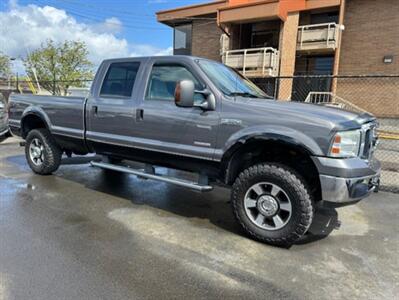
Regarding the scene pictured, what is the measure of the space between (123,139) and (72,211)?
1.18 m

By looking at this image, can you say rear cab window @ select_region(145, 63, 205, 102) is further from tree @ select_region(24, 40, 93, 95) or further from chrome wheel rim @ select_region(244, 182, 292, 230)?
tree @ select_region(24, 40, 93, 95)

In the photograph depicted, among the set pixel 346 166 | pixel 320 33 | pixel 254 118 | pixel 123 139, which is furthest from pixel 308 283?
pixel 320 33

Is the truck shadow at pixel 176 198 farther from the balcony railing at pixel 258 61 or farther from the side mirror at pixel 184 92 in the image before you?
the balcony railing at pixel 258 61

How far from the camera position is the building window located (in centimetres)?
2073

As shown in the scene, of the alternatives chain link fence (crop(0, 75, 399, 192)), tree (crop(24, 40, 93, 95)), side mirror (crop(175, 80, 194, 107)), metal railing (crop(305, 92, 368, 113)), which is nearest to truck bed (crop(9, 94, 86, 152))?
side mirror (crop(175, 80, 194, 107))

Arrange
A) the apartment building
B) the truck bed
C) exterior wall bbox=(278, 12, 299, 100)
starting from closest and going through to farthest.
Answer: the truck bed
the apartment building
exterior wall bbox=(278, 12, 299, 100)

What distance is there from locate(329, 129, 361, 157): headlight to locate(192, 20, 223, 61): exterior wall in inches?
662

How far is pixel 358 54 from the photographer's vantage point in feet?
50.3

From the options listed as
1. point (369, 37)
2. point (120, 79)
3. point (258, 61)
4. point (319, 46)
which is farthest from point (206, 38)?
point (120, 79)

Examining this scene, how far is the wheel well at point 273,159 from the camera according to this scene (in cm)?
359

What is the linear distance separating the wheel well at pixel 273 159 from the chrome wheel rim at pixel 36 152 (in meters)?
3.79

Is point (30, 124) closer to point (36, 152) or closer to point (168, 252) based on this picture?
point (36, 152)

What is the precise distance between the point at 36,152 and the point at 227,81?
12.9ft

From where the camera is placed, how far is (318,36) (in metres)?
15.4
